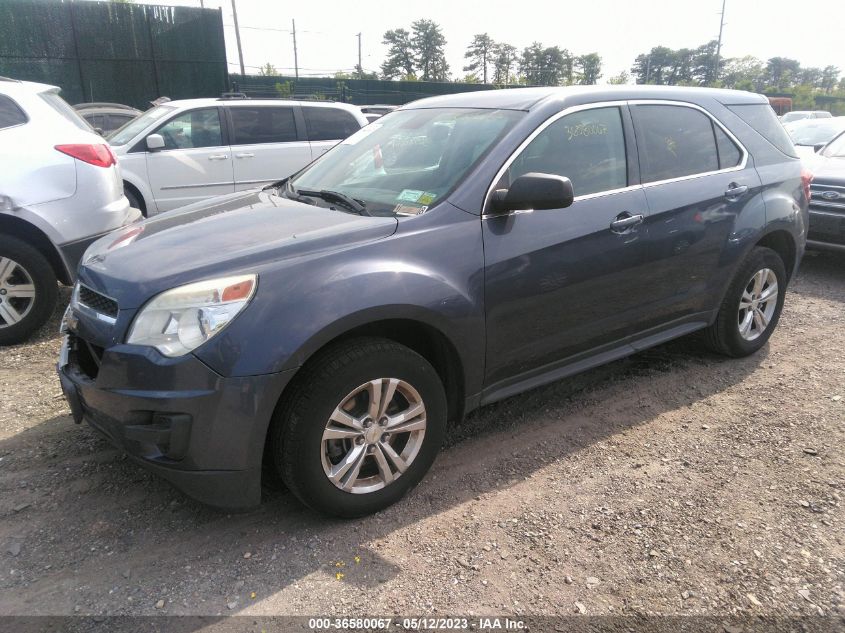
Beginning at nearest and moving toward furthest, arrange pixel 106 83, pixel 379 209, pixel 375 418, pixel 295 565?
pixel 295 565 → pixel 375 418 → pixel 379 209 → pixel 106 83

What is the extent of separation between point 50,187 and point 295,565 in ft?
11.6

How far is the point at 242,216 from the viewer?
122 inches

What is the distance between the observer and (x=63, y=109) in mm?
5137

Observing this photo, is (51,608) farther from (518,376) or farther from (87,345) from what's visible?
(518,376)

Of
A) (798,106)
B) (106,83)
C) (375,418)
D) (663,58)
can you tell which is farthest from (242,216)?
(663,58)

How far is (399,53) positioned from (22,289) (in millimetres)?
71931

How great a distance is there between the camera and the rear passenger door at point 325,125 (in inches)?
339

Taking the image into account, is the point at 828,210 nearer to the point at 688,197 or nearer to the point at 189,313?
the point at 688,197

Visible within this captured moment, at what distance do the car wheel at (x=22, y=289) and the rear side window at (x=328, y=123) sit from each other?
15.3 feet

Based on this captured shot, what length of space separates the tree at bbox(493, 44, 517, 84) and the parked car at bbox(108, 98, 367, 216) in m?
69.6

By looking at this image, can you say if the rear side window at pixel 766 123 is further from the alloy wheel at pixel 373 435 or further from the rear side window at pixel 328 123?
the rear side window at pixel 328 123

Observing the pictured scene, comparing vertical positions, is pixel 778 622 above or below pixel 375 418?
below

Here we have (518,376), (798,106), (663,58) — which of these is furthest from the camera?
(663,58)

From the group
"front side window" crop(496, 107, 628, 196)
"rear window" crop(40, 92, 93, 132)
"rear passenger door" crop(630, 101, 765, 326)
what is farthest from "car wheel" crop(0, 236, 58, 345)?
"rear passenger door" crop(630, 101, 765, 326)
